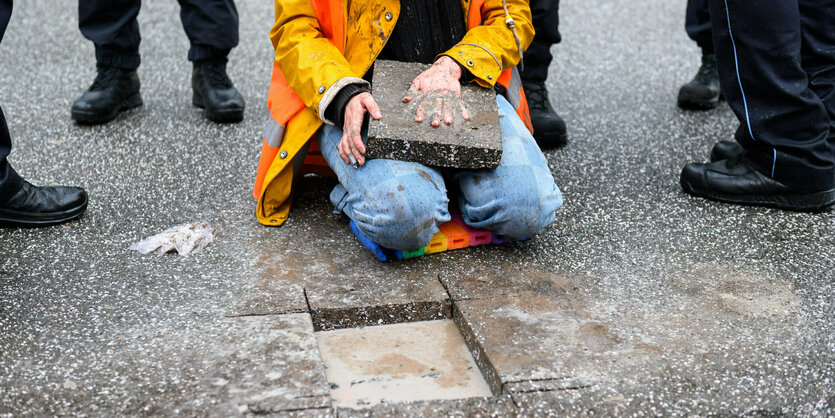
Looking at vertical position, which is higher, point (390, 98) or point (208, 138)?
point (390, 98)

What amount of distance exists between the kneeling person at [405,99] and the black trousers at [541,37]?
740 millimetres

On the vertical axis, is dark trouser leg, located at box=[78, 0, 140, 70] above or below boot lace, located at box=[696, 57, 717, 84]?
above

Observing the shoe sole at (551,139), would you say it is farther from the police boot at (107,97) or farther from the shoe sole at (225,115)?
the police boot at (107,97)

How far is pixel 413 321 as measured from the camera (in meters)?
2.05

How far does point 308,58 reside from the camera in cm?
222

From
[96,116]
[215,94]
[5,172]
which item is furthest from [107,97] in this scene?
[5,172]

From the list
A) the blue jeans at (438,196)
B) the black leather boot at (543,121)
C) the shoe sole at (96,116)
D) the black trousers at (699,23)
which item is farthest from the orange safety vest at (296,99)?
the black trousers at (699,23)

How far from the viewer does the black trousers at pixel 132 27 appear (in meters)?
3.26

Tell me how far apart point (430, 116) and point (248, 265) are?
0.69 meters

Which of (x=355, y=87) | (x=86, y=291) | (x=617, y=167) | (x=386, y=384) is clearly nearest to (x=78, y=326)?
(x=86, y=291)

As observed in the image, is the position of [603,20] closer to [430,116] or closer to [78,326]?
[430,116]

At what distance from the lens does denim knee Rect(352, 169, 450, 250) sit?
6.87 feet

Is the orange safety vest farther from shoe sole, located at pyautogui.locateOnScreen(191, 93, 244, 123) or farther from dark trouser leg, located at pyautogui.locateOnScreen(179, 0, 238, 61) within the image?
dark trouser leg, located at pyautogui.locateOnScreen(179, 0, 238, 61)

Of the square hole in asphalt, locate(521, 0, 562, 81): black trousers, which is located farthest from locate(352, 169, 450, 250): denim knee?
locate(521, 0, 562, 81): black trousers
